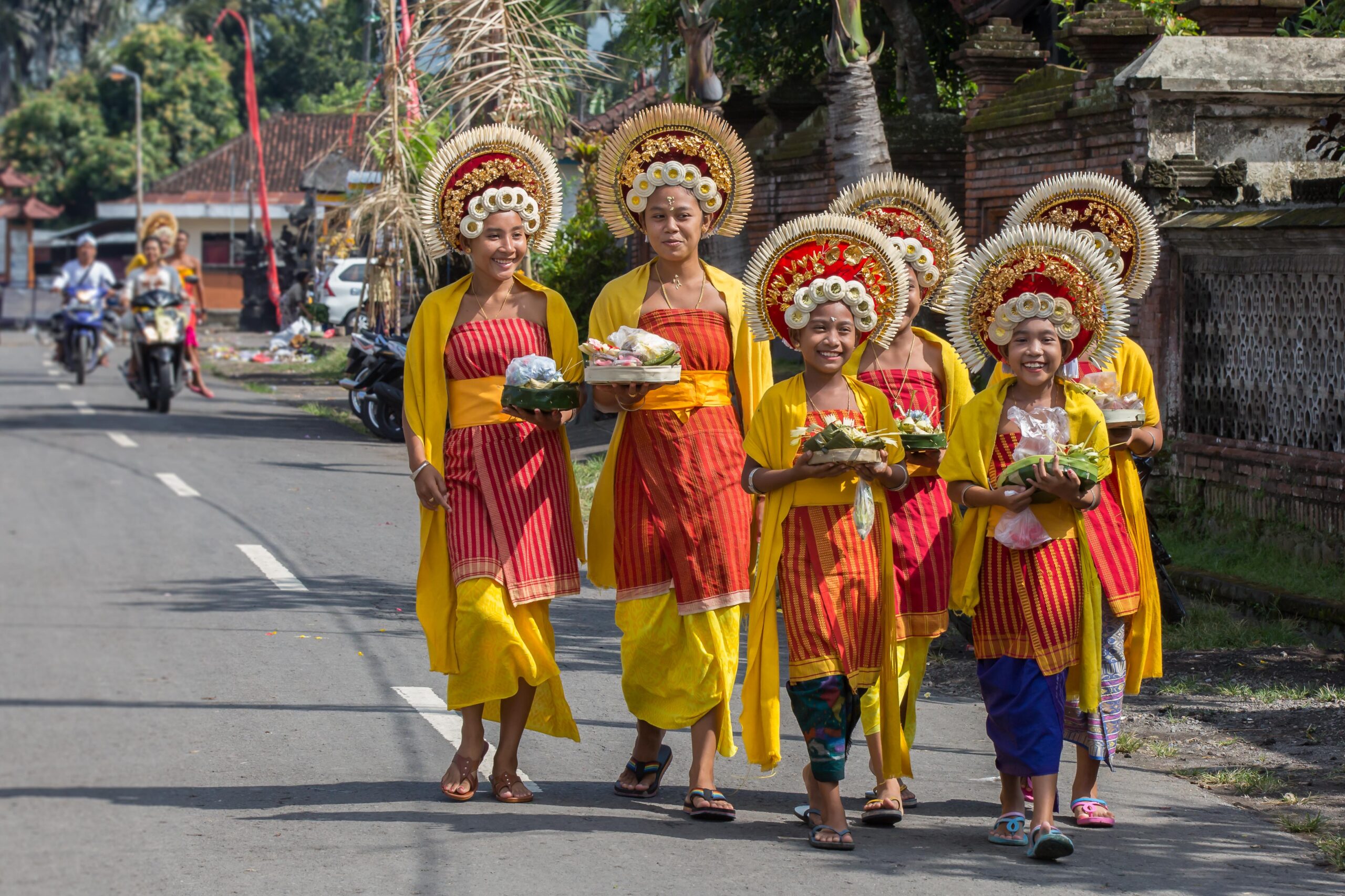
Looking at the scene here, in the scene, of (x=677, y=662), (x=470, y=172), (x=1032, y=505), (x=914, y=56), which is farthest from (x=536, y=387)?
(x=914, y=56)

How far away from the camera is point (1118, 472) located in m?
5.56

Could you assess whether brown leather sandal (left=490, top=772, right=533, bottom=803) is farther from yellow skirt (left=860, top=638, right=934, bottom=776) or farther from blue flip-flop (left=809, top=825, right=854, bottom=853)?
yellow skirt (left=860, top=638, right=934, bottom=776)

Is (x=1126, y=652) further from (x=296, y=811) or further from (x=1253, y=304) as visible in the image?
(x=1253, y=304)

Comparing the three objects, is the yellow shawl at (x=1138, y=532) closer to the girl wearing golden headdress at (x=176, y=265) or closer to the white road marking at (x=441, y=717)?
the white road marking at (x=441, y=717)

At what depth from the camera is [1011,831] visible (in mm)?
5156

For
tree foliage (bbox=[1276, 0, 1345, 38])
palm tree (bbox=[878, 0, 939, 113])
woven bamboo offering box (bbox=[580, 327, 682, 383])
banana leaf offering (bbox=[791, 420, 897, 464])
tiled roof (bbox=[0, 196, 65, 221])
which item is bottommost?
banana leaf offering (bbox=[791, 420, 897, 464])

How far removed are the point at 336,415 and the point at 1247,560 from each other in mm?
13018

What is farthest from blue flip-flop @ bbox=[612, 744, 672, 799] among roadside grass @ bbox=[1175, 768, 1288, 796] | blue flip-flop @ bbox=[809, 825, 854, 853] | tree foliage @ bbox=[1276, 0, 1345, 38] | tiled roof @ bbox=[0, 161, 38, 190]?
tiled roof @ bbox=[0, 161, 38, 190]

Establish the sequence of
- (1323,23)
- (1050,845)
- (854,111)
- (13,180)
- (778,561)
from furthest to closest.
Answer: (13,180)
(1323,23)
(854,111)
(778,561)
(1050,845)

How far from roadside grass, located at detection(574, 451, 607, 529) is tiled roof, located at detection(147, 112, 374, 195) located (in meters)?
43.0

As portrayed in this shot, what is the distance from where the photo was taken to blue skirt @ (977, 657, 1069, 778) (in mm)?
5020

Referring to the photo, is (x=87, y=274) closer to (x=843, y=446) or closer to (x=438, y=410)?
(x=438, y=410)

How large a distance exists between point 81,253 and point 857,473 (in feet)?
65.4

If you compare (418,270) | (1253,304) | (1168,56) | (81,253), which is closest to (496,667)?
(1253,304)
